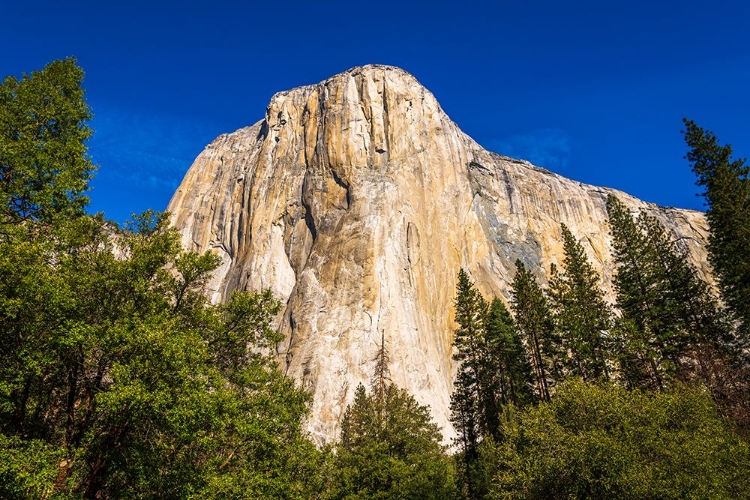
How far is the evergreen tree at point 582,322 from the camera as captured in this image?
3080 cm

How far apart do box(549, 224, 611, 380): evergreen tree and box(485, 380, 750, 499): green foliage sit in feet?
28.8

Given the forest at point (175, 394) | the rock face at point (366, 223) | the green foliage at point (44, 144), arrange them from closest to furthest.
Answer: the forest at point (175, 394), the green foliage at point (44, 144), the rock face at point (366, 223)

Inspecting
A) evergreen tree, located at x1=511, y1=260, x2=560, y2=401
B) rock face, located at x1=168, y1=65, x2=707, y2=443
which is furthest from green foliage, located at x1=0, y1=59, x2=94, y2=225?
rock face, located at x1=168, y1=65, x2=707, y2=443

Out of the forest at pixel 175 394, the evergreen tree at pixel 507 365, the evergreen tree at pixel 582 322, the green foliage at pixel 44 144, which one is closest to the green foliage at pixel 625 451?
the forest at pixel 175 394

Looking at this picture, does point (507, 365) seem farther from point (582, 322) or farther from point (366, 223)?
point (366, 223)

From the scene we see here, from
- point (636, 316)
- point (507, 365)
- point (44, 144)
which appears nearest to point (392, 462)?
point (507, 365)

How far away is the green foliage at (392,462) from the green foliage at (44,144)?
1872 centimetres

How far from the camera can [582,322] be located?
31.7 metres

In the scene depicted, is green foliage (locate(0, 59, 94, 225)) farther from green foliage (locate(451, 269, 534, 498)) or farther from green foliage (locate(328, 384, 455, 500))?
green foliage (locate(451, 269, 534, 498))

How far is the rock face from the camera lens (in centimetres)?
6228

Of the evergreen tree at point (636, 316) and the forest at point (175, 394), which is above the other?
the evergreen tree at point (636, 316)

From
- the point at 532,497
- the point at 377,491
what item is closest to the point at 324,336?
the point at 377,491

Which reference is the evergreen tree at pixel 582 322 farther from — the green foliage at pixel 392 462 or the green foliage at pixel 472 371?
the green foliage at pixel 392 462

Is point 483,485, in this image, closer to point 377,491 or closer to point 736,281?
point 377,491
